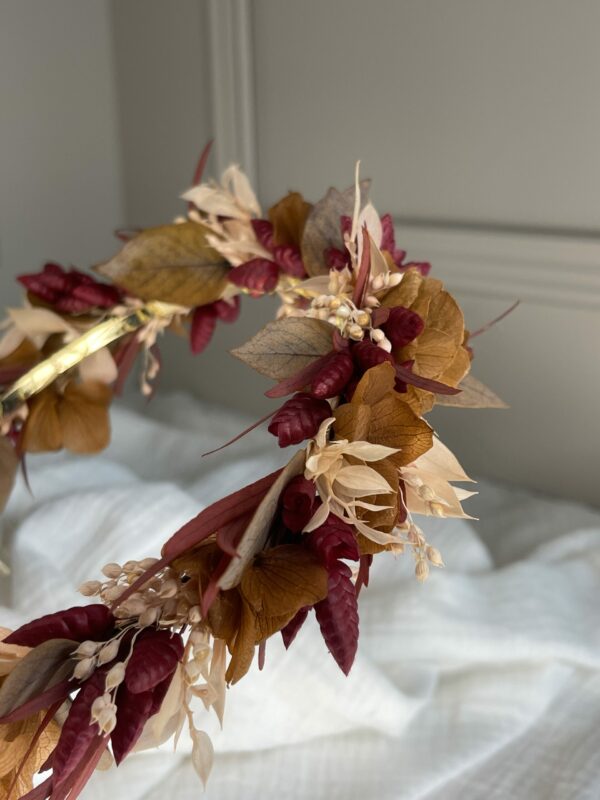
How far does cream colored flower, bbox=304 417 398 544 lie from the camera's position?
30 cm

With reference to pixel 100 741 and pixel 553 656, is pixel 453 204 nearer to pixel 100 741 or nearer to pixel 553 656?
pixel 553 656

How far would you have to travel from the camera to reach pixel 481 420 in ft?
2.48

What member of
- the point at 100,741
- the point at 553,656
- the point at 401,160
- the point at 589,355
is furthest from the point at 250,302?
the point at 100,741

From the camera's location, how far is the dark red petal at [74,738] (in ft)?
0.86

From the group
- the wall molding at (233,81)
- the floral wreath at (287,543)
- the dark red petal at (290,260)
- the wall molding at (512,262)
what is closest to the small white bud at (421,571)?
the floral wreath at (287,543)

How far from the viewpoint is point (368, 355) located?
0.34 m

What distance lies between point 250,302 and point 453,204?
0.26 m

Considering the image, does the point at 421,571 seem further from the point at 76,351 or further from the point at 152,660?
the point at 76,351

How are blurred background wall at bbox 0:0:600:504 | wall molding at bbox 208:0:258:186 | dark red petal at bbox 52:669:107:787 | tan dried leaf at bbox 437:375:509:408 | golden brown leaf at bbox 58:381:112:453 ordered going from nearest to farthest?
dark red petal at bbox 52:669:107:787
tan dried leaf at bbox 437:375:509:408
golden brown leaf at bbox 58:381:112:453
blurred background wall at bbox 0:0:600:504
wall molding at bbox 208:0:258:186

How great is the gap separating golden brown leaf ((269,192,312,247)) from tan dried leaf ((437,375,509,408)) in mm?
136

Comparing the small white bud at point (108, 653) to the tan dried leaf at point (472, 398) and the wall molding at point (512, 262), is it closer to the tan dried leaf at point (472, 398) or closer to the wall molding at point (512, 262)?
the tan dried leaf at point (472, 398)

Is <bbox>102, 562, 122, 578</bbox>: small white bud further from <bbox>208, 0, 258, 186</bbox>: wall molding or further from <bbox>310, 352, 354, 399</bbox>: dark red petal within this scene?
<bbox>208, 0, 258, 186</bbox>: wall molding

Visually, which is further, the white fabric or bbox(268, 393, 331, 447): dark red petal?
the white fabric

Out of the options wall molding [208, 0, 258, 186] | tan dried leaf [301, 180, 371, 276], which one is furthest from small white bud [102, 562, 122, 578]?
wall molding [208, 0, 258, 186]
